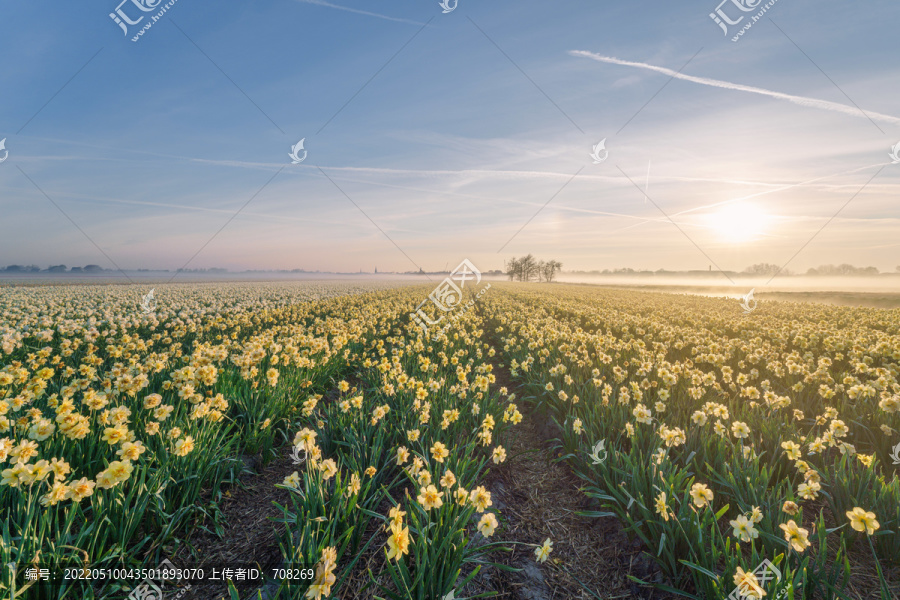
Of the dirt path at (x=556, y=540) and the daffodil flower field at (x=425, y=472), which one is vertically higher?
the daffodil flower field at (x=425, y=472)

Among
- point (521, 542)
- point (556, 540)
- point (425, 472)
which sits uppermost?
point (425, 472)

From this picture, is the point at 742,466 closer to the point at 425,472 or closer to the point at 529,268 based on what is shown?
the point at 425,472

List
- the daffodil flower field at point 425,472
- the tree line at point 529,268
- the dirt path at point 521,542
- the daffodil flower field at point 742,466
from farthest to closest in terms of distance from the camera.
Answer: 1. the tree line at point 529,268
2. the dirt path at point 521,542
3. the daffodil flower field at point 742,466
4. the daffodil flower field at point 425,472

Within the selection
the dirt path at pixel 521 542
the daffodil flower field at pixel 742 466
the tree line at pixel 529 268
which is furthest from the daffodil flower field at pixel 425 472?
the tree line at pixel 529 268

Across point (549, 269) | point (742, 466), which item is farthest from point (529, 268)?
point (742, 466)

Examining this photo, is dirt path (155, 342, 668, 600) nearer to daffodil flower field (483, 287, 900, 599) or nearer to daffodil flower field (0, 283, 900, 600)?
daffodil flower field (0, 283, 900, 600)

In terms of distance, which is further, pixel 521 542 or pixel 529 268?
pixel 529 268

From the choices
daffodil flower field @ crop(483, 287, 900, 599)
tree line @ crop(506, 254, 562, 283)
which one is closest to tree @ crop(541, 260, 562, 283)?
tree line @ crop(506, 254, 562, 283)

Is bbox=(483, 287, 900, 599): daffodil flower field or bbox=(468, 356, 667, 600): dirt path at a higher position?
bbox=(483, 287, 900, 599): daffodil flower field

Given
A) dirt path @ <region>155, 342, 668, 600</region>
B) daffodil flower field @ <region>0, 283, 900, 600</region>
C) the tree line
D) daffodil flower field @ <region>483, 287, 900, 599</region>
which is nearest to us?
daffodil flower field @ <region>0, 283, 900, 600</region>

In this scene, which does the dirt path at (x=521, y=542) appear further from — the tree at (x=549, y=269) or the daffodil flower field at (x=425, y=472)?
the tree at (x=549, y=269)

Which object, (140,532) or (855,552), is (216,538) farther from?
(855,552)

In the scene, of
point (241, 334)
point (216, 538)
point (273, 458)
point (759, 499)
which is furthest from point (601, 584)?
point (241, 334)

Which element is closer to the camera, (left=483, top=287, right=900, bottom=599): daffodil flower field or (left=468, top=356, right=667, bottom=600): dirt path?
(left=483, top=287, right=900, bottom=599): daffodil flower field
